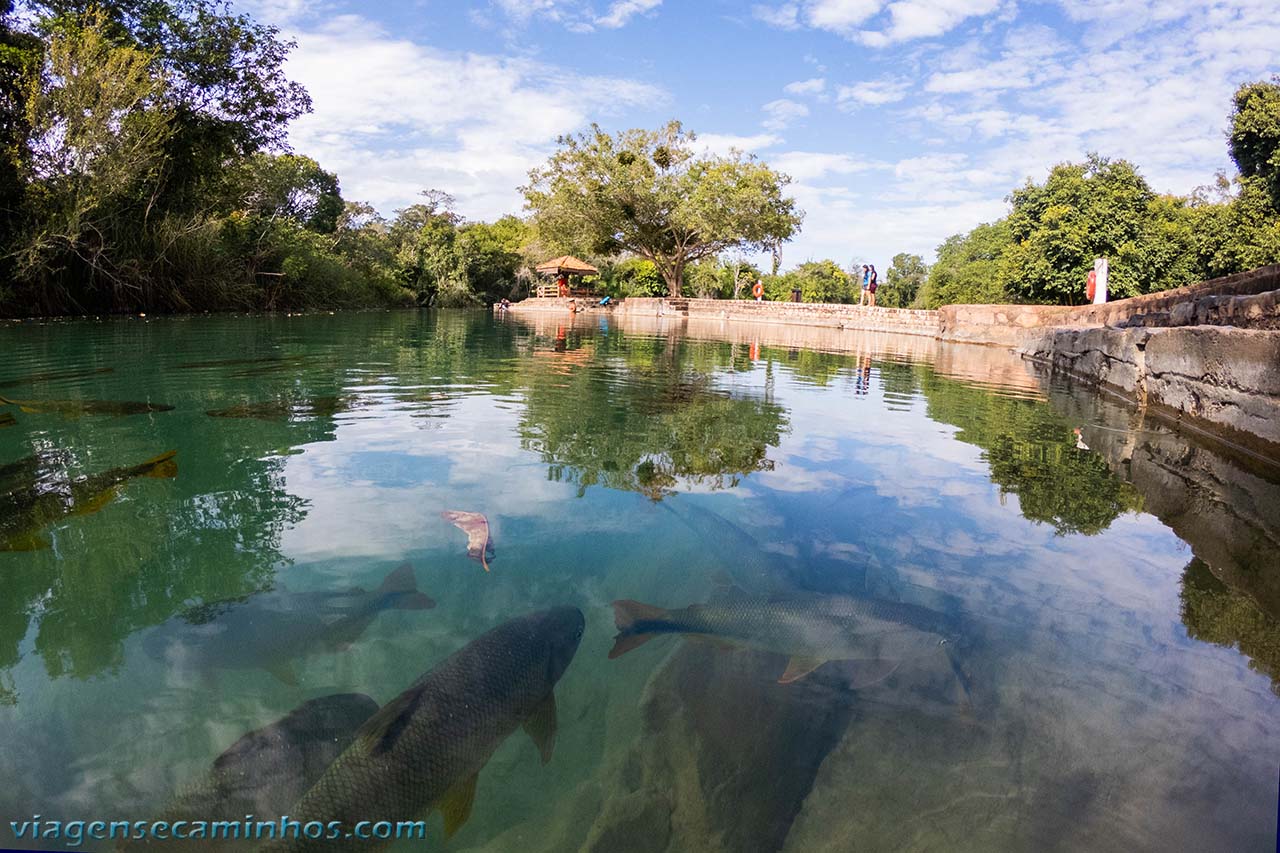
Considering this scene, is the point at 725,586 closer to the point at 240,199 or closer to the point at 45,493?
the point at 45,493

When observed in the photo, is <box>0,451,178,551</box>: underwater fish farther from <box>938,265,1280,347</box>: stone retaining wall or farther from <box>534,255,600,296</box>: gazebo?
<box>534,255,600,296</box>: gazebo

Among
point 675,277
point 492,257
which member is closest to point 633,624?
point 675,277

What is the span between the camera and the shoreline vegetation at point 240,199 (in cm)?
1537

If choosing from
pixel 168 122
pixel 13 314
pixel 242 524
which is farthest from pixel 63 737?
pixel 168 122

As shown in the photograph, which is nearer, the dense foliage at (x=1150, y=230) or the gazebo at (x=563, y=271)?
the dense foliage at (x=1150, y=230)

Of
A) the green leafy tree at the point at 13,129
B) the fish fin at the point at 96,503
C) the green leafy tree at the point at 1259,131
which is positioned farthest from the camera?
the green leafy tree at the point at 1259,131

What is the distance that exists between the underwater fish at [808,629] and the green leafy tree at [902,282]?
5344cm

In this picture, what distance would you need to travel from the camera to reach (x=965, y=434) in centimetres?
595

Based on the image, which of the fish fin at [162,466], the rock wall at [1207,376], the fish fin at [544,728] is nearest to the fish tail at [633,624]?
the fish fin at [544,728]

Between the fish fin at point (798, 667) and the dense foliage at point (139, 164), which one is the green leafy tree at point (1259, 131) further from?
the dense foliage at point (139, 164)

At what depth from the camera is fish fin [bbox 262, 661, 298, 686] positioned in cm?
194

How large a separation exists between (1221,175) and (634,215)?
28003 millimetres

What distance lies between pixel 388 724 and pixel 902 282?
202 feet

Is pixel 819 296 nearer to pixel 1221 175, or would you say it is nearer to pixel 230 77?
pixel 1221 175
